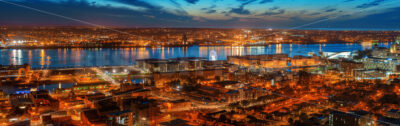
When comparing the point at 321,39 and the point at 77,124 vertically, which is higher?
the point at 321,39

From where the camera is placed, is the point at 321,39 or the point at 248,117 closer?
the point at 248,117

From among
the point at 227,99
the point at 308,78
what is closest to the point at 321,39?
the point at 308,78

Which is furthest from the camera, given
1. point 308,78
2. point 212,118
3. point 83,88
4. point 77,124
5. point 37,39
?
point 37,39

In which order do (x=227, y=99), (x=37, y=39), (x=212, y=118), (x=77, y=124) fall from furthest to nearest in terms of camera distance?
1. (x=37, y=39)
2. (x=227, y=99)
3. (x=212, y=118)
4. (x=77, y=124)

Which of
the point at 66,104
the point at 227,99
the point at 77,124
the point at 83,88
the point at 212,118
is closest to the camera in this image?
the point at 77,124

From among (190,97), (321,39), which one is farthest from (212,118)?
(321,39)

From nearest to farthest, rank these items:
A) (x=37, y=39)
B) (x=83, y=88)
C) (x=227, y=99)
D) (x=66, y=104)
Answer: (x=66, y=104), (x=227, y=99), (x=83, y=88), (x=37, y=39)

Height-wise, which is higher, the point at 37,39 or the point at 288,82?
the point at 37,39

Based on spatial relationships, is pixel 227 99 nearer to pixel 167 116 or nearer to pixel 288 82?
pixel 167 116

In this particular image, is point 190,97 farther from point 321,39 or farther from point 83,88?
point 321,39
